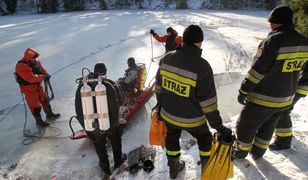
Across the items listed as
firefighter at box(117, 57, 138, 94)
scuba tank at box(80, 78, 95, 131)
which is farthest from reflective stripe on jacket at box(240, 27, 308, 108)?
firefighter at box(117, 57, 138, 94)

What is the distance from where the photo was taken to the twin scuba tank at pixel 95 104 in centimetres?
262

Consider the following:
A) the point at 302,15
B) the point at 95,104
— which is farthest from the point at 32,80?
the point at 302,15

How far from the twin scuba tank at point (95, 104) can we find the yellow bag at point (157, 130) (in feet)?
1.57

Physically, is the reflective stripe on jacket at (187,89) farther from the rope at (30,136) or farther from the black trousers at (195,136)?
the rope at (30,136)

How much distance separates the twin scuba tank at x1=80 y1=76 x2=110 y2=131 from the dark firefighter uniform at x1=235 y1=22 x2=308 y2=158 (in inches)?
53.2

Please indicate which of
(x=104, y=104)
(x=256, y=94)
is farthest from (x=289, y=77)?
(x=104, y=104)

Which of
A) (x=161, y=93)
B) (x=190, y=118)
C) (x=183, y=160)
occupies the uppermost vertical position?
(x=161, y=93)

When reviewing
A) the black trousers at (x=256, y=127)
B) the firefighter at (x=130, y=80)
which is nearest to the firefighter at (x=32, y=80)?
the firefighter at (x=130, y=80)

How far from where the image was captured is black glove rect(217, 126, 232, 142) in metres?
2.39

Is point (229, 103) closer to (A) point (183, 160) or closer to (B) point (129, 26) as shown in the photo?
(A) point (183, 160)

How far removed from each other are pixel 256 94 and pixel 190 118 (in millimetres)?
725

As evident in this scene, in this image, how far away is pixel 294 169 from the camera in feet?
9.37

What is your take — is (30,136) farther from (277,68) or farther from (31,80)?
(277,68)

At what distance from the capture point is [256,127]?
2.73 meters
